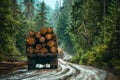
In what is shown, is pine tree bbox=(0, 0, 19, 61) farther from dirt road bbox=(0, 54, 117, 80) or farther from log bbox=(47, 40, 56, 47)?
dirt road bbox=(0, 54, 117, 80)

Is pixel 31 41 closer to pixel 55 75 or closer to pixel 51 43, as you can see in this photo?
pixel 51 43

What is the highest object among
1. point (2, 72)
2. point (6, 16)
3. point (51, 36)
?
point (6, 16)

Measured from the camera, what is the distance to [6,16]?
23.9 metres

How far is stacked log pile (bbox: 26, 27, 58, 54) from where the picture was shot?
21.9 metres

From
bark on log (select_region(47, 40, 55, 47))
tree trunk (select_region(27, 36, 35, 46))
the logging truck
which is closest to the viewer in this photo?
the logging truck

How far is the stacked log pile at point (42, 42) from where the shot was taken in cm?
2191

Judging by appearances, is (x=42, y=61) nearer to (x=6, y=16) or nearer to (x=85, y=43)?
(x=6, y=16)

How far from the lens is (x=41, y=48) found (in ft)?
72.2

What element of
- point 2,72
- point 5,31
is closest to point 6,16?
point 5,31

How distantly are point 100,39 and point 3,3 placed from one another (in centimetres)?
1377

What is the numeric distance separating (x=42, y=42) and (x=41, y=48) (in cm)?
54

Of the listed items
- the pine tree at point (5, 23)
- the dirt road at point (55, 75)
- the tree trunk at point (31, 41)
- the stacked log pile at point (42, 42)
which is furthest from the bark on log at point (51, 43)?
the pine tree at point (5, 23)

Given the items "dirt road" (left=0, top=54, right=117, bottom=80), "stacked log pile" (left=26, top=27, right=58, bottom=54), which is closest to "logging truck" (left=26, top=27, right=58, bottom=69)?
"stacked log pile" (left=26, top=27, right=58, bottom=54)

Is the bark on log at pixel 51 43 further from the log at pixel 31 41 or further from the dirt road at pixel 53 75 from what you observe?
the dirt road at pixel 53 75
